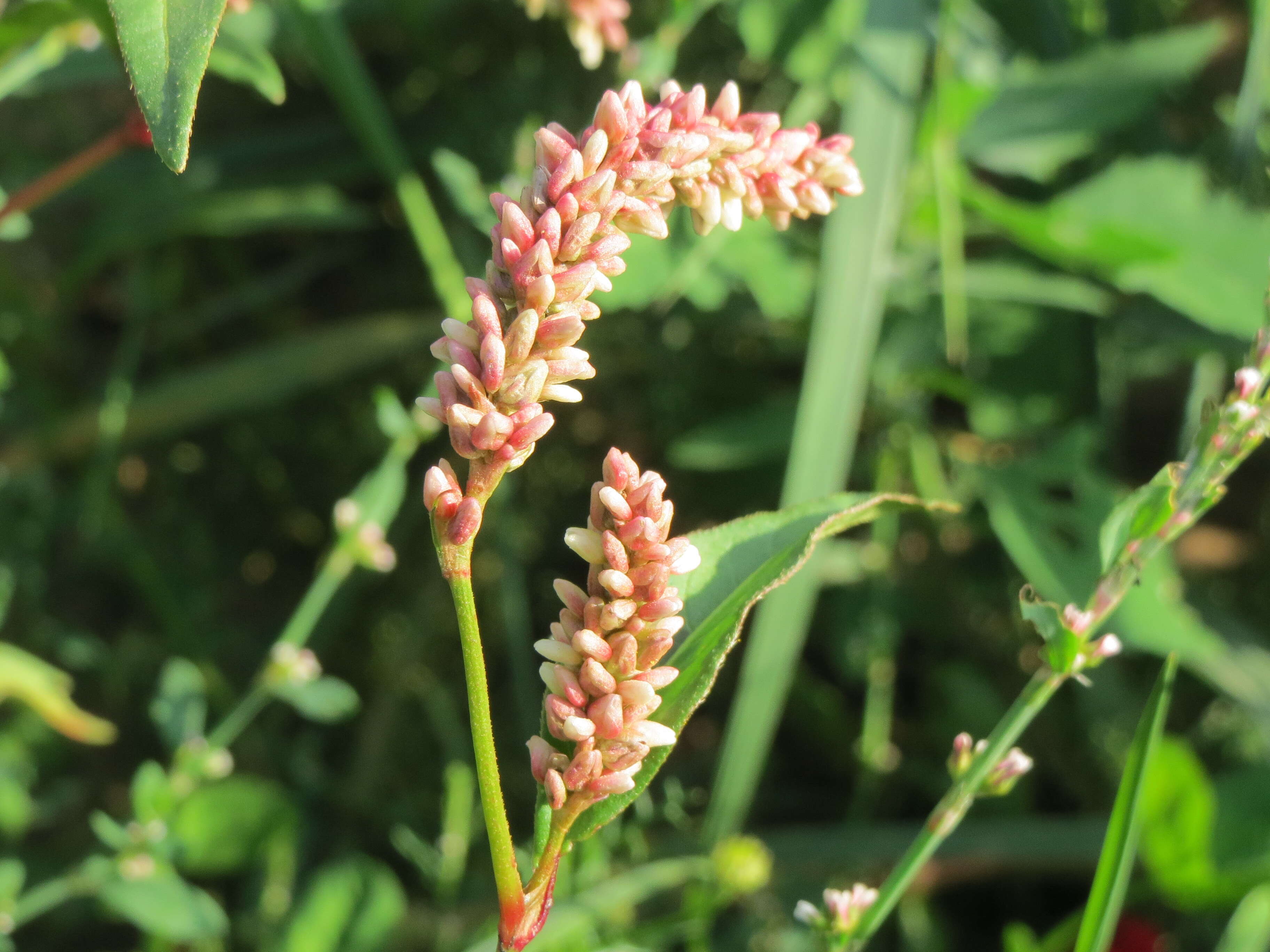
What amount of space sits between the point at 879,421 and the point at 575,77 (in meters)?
0.57

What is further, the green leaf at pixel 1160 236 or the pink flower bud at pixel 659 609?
the green leaf at pixel 1160 236

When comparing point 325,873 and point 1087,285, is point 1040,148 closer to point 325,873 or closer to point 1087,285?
point 1087,285

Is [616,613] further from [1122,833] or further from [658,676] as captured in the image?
[1122,833]

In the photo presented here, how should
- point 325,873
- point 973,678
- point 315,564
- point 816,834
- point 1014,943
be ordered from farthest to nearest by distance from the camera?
1. point 315,564
2. point 973,678
3. point 816,834
4. point 325,873
5. point 1014,943

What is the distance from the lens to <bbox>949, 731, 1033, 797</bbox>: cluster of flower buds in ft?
2.05

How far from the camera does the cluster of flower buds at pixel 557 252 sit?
0.48 metres

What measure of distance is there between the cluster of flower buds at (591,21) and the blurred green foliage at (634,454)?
0.09 m

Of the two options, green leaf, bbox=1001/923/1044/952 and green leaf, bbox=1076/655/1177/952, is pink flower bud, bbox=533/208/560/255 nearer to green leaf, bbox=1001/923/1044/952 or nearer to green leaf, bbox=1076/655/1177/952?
green leaf, bbox=1076/655/1177/952

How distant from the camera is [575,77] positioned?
56.4 inches

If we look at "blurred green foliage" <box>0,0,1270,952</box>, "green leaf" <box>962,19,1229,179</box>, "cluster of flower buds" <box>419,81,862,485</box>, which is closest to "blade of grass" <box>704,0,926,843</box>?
"blurred green foliage" <box>0,0,1270,952</box>

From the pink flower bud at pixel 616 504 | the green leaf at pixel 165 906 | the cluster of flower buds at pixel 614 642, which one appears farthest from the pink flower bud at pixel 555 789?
the green leaf at pixel 165 906

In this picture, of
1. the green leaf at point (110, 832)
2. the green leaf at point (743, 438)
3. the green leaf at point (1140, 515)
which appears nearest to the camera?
the green leaf at point (1140, 515)

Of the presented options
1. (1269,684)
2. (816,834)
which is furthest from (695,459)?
(1269,684)

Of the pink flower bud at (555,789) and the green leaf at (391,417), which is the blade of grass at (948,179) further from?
the pink flower bud at (555,789)
